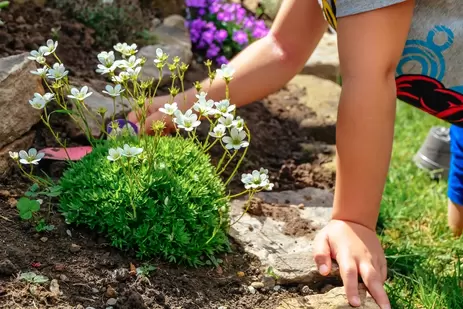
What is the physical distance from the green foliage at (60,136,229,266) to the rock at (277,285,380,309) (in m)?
0.28

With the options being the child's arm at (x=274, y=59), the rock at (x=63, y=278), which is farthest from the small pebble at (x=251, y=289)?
the child's arm at (x=274, y=59)

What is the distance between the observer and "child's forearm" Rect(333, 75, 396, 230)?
1912 mm

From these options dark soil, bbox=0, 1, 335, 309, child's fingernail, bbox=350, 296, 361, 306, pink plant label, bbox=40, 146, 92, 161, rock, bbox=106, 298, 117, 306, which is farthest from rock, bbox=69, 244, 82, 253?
child's fingernail, bbox=350, 296, 361, 306

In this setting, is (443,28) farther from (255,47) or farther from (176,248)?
(176,248)

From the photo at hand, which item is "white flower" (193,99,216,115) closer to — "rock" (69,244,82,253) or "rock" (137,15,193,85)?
"rock" (69,244,82,253)

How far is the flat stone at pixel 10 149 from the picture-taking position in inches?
86.9

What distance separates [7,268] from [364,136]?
1016 mm

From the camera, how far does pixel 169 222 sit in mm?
1913

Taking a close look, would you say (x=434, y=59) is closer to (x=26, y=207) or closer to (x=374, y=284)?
(x=374, y=284)

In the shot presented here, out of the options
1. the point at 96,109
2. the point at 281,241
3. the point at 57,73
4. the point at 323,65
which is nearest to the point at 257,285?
the point at 281,241

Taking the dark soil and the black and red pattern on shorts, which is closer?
the dark soil

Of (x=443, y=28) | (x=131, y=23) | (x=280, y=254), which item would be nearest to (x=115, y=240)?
(x=280, y=254)

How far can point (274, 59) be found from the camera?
8.30 ft

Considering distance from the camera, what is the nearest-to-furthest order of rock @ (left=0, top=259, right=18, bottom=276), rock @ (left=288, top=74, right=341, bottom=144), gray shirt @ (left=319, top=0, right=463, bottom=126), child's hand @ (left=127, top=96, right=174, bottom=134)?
rock @ (left=0, top=259, right=18, bottom=276)
gray shirt @ (left=319, top=0, right=463, bottom=126)
child's hand @ (left=127, top=96, right=174, bottom=134)
rock @ (left=288, top=74, right=341, bottom=144)
